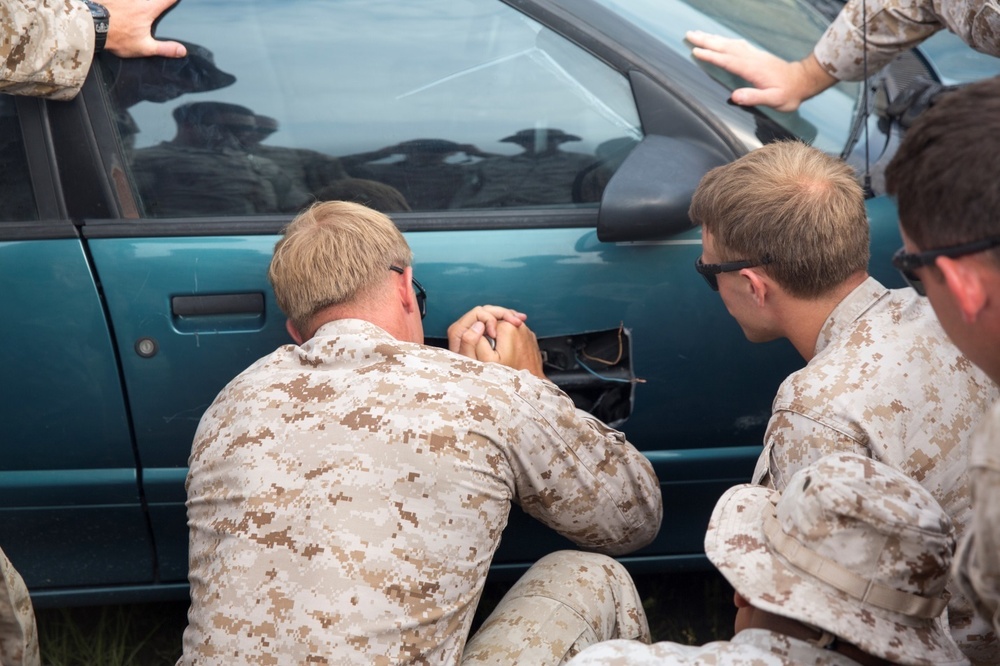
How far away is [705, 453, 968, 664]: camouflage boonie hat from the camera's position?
4.98ft

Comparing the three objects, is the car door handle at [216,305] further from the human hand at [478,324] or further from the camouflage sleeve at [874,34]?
the camouflage sleeve at [874,34]

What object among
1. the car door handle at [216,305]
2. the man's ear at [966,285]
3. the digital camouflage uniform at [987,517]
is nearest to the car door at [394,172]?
the car door handle at [216,305]

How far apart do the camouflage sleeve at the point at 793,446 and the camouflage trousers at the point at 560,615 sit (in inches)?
17.0

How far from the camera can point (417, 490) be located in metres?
1.91

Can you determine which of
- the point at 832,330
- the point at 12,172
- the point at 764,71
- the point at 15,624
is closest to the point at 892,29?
the point at 764,71

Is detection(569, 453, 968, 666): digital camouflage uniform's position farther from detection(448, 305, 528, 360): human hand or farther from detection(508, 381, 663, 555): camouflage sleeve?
detection(448, 305, 528, 360): human hand

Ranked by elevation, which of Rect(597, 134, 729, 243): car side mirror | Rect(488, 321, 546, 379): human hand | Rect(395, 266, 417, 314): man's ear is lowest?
Rect(488, 321, 546, 379): human hand

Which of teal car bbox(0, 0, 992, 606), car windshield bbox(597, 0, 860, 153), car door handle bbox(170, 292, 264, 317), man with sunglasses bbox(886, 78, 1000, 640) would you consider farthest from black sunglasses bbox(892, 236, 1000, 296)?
car door handle bbox(170, 292, 264, 317)

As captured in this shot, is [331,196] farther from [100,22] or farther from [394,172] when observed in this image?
[100,22]

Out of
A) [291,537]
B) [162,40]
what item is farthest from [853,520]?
[162,40]

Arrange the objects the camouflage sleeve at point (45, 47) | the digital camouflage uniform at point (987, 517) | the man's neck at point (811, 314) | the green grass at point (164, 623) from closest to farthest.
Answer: the digital camouflage uniform at point (987, 517) → the man's neck at point (811, 314) → the camouflage sleeve at point (45, 47) → the green grass at point (164, 623)

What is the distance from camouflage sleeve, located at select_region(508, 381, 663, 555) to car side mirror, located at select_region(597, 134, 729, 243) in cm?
44

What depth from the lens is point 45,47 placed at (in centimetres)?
229

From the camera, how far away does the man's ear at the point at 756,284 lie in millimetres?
2186
